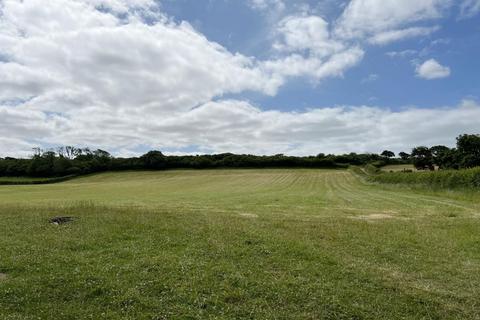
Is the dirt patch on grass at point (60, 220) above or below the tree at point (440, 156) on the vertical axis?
below

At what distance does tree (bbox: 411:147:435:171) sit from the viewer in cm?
10704

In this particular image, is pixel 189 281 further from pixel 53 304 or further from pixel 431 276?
pixel 431 276

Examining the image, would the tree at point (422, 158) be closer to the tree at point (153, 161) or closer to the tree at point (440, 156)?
the tree at point (440, 156)

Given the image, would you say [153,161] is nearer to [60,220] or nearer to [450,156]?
[450,156]

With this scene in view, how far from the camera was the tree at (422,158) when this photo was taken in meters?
107

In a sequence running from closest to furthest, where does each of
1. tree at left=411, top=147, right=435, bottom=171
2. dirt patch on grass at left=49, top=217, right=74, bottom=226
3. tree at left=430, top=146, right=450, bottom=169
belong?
dirt patch on grass at left=49, top=217, right=74, bottom=226 → tree at left=430, top=146, right=450, bottom=169 → tree at left=411, top=147, right=435, bottom=171

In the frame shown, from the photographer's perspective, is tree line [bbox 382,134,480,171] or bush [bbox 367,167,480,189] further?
tree line [bbox 382,134,480,171]

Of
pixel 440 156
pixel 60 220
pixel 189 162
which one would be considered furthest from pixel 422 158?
pixel 60 220

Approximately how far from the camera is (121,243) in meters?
Result: 13.0

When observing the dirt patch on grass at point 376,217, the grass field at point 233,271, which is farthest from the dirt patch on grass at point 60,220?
the dirt patch on grass at point 376,217

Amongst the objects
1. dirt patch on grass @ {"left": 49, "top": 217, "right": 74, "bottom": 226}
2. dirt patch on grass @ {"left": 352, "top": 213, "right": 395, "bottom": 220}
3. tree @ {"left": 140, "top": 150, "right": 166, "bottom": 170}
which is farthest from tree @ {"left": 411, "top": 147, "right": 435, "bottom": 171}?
dirt patch on grass @ {"left": 49, "top": 217, "right": 74, "bottom": 226}

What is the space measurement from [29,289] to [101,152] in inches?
7888

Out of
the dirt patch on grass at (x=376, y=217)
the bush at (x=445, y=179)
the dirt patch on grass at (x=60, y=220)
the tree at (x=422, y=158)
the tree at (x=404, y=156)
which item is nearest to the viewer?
the dirt patch on grass at (x=60, y=220)

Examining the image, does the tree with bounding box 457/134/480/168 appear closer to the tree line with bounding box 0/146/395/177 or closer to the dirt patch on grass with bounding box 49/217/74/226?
the tree line with bounding box 0/146/395/177
